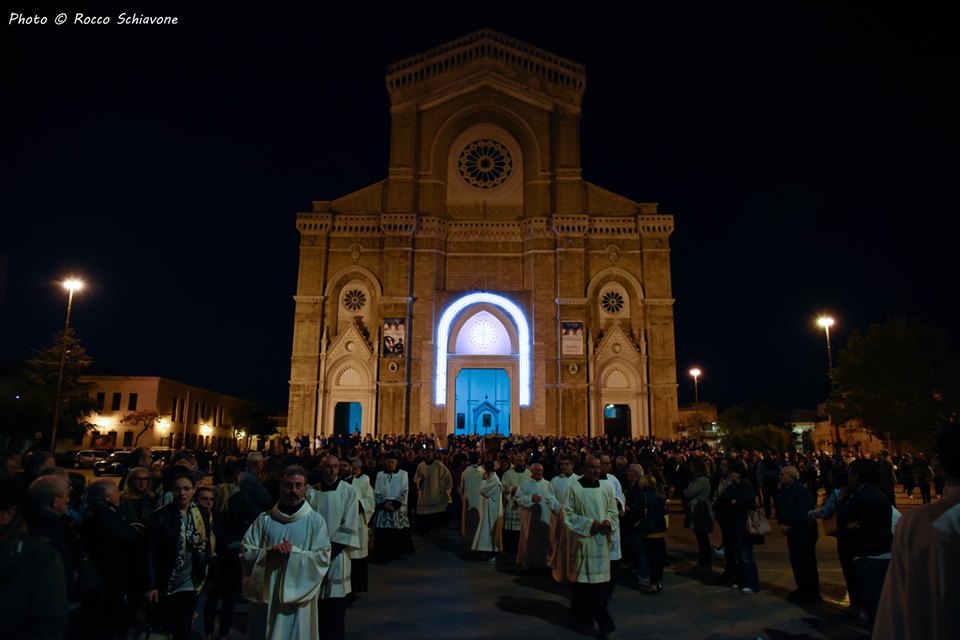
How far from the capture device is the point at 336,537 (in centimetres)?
641

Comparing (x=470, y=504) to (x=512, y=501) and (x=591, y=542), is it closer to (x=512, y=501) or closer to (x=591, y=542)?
(x=512, y=501)

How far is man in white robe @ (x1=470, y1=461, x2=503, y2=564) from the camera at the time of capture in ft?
39.2

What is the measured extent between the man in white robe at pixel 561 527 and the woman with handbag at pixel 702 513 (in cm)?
250

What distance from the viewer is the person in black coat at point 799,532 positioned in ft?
28.3

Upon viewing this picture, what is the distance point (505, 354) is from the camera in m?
37.6

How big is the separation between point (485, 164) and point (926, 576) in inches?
1556

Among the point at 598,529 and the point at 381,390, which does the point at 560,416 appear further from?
the point at 598,529

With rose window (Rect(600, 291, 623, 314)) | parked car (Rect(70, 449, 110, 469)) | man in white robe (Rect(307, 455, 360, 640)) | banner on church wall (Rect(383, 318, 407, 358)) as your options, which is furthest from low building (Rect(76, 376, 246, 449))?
man in white robe (Rect(307, 455, 360, 640))

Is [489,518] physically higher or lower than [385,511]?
lower

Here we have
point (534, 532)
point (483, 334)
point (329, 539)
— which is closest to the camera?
point (329, 539)

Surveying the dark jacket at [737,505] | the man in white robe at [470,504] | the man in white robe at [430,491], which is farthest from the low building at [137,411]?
the dark jacket at [737,505]

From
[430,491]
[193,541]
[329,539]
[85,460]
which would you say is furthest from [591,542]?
[85,460]

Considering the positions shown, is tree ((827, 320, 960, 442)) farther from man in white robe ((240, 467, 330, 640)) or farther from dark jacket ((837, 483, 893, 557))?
man in white robe ((240, 467, 330, 640))

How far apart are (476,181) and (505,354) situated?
36.3ft
